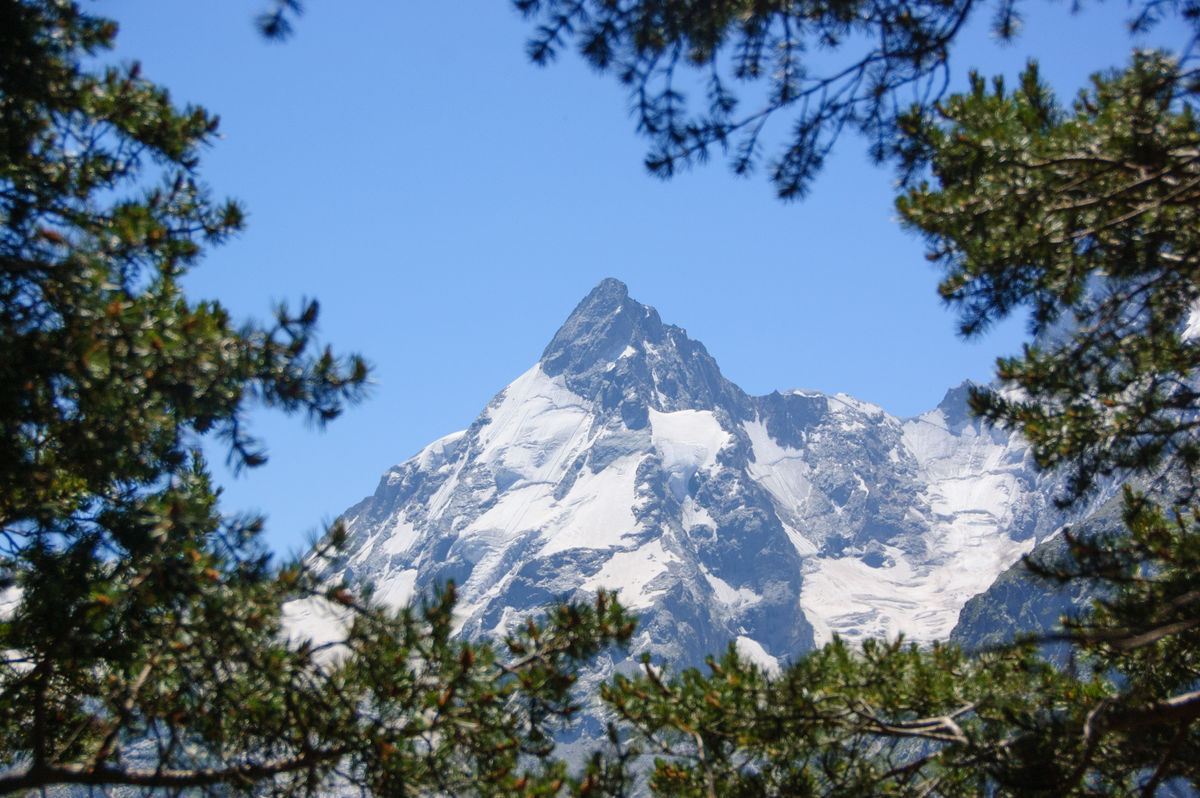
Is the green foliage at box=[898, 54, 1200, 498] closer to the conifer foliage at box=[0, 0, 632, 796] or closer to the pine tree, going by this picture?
the pine tree

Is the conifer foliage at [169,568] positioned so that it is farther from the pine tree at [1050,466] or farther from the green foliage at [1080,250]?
the green foliage at [1080,250]

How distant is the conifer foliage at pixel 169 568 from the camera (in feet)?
16.7

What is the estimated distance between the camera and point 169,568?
4918 millimetres

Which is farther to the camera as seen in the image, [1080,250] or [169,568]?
[1080,250]

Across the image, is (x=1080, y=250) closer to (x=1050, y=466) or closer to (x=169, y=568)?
(x=1050, y=466)

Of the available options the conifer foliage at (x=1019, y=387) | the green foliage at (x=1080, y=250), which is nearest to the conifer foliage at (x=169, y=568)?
the conifer foliage at (x=1019, y=387)

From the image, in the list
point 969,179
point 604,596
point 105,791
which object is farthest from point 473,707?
point 969,179

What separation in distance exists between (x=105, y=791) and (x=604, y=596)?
313 centimetres

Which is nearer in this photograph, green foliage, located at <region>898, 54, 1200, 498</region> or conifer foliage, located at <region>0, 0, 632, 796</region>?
conifer foliage, located at <region>0, 0, 632, 796</region>

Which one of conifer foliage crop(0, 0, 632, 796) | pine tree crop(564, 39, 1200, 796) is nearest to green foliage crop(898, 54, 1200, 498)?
pine tree crop(564, 39, 1200, 796)

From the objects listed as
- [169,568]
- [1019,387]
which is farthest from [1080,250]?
[169,568]

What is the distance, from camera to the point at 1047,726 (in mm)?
6164

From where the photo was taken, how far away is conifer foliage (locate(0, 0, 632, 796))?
5078 millimetres

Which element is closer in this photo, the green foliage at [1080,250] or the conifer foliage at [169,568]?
the conifer foliage at [169,568]
